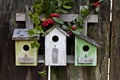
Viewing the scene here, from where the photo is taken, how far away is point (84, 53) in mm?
1903

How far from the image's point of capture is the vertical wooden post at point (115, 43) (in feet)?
6.45

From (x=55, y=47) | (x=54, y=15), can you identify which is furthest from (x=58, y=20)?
(x=55, y=47)

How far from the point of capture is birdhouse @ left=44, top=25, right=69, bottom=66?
6.11ft

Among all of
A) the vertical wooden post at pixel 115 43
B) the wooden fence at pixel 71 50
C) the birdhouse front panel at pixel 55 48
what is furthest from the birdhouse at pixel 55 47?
the vertical wooden post at pixel 115 43

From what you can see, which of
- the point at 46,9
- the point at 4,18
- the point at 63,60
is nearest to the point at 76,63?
the point at 63,60

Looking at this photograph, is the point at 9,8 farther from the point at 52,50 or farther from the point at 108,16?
the point at 108,16

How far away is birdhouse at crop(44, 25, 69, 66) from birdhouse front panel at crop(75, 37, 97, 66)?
0.25ft

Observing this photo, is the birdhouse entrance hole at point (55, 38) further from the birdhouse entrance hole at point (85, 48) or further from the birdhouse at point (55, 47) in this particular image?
the birdhouse entrance hole at point (85, 48)

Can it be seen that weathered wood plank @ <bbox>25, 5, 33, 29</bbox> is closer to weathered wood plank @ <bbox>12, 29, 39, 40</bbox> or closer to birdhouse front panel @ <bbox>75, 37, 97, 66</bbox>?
weathered wood plank @ <bbox>12, 29, 39, 40</bbox>

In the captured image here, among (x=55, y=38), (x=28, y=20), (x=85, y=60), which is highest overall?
(x=28, y=20)

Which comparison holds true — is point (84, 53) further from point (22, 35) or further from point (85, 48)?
point (22, 35)

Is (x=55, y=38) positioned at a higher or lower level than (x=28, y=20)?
lower

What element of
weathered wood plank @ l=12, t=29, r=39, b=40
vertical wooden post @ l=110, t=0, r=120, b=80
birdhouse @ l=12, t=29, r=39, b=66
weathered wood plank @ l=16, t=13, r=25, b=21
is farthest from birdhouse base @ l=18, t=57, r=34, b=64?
vertical wooden post @ l=110, t=0, r=120, b=80

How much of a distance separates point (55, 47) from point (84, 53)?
0.54 feet
